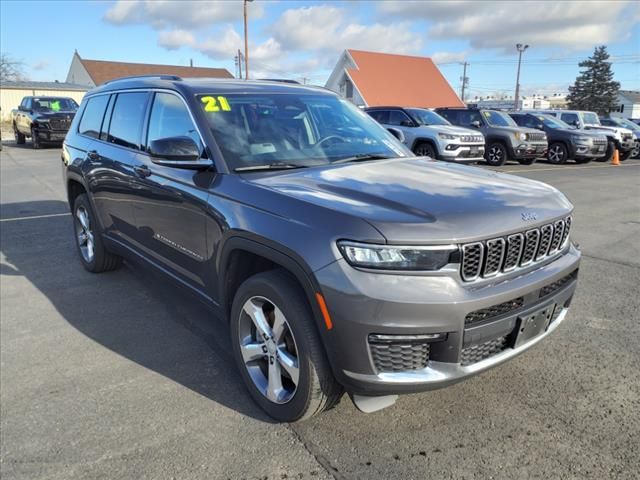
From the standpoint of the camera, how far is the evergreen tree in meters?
68.9

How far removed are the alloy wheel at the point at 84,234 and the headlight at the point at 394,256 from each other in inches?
154

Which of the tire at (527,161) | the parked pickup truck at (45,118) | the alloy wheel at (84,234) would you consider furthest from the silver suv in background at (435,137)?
the parked pickup truck at (45,118)

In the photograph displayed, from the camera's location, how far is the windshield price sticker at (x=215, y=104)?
3.45 m

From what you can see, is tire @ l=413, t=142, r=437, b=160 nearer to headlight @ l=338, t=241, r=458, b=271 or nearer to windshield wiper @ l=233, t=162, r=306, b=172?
windshield wiper @ l=233, t=162, r=306, b=172

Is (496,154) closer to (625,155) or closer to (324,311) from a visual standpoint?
(625,155)

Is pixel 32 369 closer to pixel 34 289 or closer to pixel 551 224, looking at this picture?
pixel 34 289

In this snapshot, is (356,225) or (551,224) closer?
(356,225)

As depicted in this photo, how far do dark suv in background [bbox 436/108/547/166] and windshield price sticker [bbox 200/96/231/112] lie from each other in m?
13.8

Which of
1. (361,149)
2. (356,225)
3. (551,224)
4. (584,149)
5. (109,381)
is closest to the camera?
(356,225)

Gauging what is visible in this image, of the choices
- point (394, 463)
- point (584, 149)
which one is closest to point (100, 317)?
point (394, 463)

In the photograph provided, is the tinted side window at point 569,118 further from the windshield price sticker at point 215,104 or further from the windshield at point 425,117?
the windshield price sticker at point 215,104

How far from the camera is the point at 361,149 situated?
3.80 meters

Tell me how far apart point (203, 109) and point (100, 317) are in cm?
210

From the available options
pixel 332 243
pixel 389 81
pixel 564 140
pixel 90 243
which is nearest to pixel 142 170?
pixel 90 243
